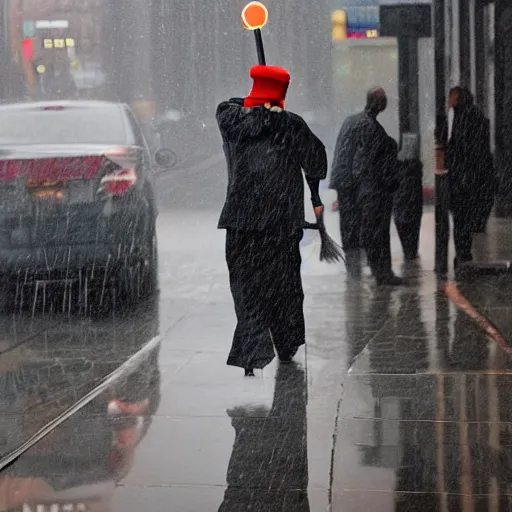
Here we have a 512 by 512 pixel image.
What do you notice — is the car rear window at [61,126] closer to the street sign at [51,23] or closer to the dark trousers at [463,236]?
the dark trousers at [463,236]

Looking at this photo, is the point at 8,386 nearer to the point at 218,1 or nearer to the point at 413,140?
the point at 413,140

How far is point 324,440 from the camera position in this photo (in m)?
Answer: 5.58

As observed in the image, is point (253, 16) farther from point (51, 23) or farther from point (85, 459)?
point (51, 23)

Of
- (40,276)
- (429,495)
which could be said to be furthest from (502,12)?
(429,495)

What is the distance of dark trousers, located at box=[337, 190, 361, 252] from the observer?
11.0 meters

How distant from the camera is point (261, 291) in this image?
23.0 ft

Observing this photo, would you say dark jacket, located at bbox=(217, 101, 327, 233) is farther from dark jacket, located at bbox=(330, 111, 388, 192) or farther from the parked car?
dark jacket, located at bbox=(330, 111, 388, 192)

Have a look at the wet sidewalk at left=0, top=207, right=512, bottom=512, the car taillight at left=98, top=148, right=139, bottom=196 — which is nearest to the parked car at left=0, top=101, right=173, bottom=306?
the car taillight at left=98, top=148, right=139, bottom=196

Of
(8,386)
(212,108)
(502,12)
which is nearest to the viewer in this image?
(8,386)

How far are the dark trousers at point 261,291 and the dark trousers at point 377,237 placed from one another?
11.7ft

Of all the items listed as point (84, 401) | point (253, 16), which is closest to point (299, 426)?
point (84, 401)

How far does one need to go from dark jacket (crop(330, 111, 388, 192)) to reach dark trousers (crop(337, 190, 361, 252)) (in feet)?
0.32

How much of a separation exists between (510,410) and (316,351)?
1844 mm

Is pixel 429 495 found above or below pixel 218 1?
below
